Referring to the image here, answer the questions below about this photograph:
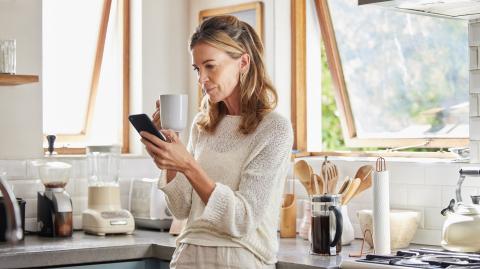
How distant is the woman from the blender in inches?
51.4

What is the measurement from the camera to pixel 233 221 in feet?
8.54

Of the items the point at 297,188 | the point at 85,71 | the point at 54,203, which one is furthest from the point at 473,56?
the point at 85,71

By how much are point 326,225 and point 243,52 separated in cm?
91

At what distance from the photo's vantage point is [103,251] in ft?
11.9

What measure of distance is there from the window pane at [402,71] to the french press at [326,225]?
35.6 inches

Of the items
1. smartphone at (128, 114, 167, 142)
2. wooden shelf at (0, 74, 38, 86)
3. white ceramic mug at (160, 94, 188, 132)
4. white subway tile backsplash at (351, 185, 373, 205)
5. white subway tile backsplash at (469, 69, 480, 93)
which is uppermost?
wooden shelf at (0, 74, 38, 86)

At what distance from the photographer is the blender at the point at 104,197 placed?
410 cm

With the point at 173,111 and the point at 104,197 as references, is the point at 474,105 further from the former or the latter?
the point at 104,197

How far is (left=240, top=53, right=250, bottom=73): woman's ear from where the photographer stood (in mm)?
2770

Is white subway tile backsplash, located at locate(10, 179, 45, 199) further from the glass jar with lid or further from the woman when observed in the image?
the woman

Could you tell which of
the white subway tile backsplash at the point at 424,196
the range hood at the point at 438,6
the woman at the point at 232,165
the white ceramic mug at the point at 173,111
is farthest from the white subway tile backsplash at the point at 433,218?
the white ceramic mug at the point at 173,111

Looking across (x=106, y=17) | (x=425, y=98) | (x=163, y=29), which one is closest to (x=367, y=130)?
(x=425, y=98)

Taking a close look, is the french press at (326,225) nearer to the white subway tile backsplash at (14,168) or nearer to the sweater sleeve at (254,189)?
the sweater sleeve at (254,189)

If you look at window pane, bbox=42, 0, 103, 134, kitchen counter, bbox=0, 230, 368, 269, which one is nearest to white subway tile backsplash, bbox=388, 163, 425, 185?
kitchen counter, bbox=0, 230, 368, 269
